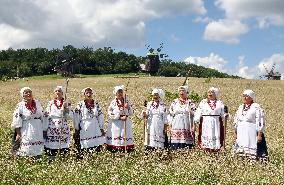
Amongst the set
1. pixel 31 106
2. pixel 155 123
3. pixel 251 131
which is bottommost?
pixel 251 131

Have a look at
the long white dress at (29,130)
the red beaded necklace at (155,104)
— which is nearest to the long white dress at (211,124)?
the red beaded necklace at (155,104)

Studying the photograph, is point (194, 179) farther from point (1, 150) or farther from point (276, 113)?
point (276, 113)

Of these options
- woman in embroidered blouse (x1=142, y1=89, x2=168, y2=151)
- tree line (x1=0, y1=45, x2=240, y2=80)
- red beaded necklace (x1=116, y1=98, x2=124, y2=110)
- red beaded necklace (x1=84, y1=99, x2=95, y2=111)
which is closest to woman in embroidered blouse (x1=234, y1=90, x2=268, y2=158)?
woman in embroidered blouse (x1=142, y1=89, x2=168, y2=151)

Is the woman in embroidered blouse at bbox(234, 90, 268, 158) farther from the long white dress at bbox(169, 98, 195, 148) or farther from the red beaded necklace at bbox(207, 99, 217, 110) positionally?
the long white dress at bbox(169, 98, 195, 148)

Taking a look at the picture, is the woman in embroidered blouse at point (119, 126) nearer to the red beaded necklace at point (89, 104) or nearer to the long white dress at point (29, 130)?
the red beaded necklace at point (89, 104)

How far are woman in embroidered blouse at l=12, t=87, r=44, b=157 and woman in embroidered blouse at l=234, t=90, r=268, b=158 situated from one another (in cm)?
573

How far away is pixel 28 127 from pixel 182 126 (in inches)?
185

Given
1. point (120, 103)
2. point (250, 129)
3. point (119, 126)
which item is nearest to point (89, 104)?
point (120, 103)

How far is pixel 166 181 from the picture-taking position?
8758mm

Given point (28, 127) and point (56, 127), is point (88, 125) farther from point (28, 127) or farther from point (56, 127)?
point (28, 127)

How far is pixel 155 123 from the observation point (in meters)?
13.8

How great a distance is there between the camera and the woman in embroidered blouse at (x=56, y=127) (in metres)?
12.4

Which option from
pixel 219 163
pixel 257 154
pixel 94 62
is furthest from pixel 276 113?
pixel 94 62

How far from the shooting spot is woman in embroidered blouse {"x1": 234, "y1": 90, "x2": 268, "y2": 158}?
12961mm
